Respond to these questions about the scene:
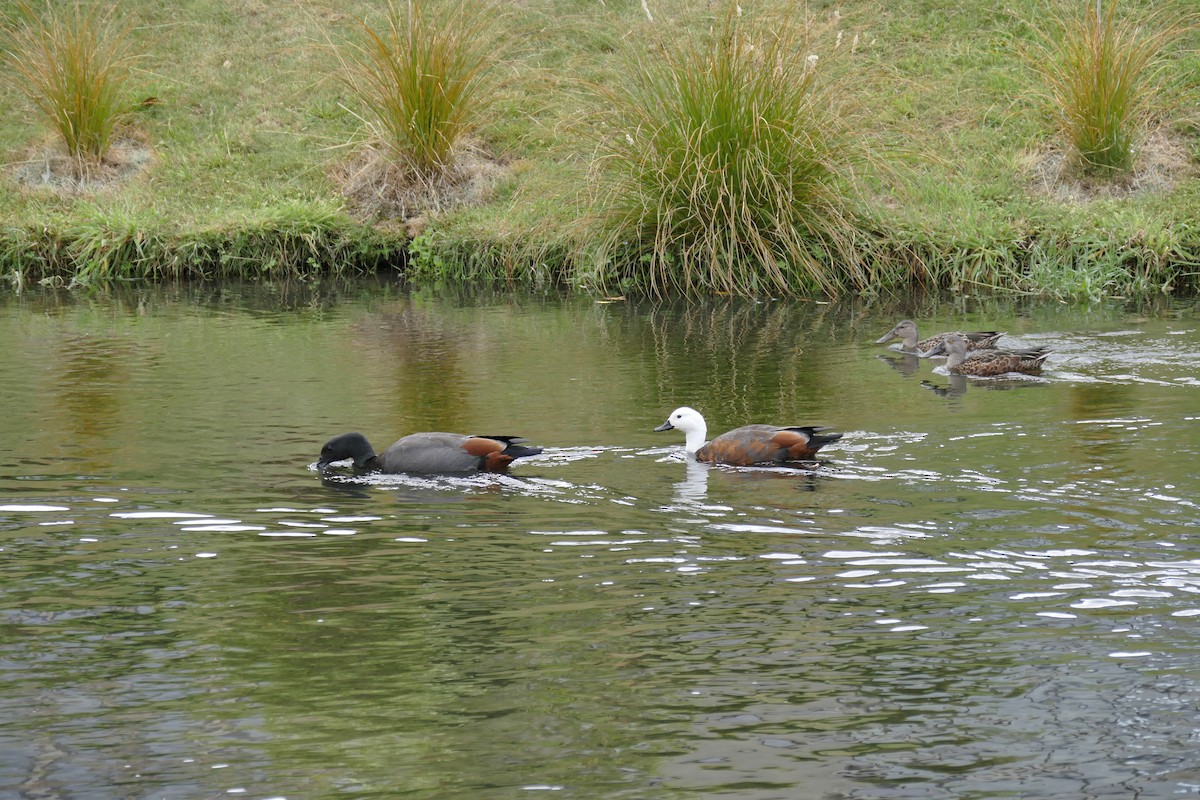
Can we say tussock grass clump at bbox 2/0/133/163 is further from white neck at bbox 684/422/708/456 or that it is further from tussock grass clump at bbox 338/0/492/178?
white neck at bbox 684/422/708/456

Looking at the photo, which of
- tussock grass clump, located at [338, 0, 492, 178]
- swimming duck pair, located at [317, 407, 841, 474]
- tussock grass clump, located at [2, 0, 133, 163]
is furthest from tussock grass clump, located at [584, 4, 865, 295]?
tussock grass clump, located at [2, 0, 133, 163]

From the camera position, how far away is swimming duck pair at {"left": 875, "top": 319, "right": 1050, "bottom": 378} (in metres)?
11.2

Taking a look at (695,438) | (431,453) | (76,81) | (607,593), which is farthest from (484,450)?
(76,81)

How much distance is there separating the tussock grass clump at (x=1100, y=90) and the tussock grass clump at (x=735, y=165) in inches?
122

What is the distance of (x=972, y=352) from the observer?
38.0 ft

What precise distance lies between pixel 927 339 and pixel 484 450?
5.37 metres

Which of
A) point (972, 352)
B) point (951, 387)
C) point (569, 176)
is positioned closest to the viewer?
point (951, 387)

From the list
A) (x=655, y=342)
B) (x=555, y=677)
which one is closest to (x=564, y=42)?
(x=655, y=342)

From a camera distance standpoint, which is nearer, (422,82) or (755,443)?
(755,443)

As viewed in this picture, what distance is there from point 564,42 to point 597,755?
19.0 meters

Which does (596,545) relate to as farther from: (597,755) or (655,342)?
(655,342)

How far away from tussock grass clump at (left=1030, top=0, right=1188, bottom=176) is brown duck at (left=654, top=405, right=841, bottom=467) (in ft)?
Result: 31.6

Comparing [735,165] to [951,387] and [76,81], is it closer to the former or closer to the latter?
[951,387]

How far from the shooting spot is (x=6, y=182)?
19.8 meters
